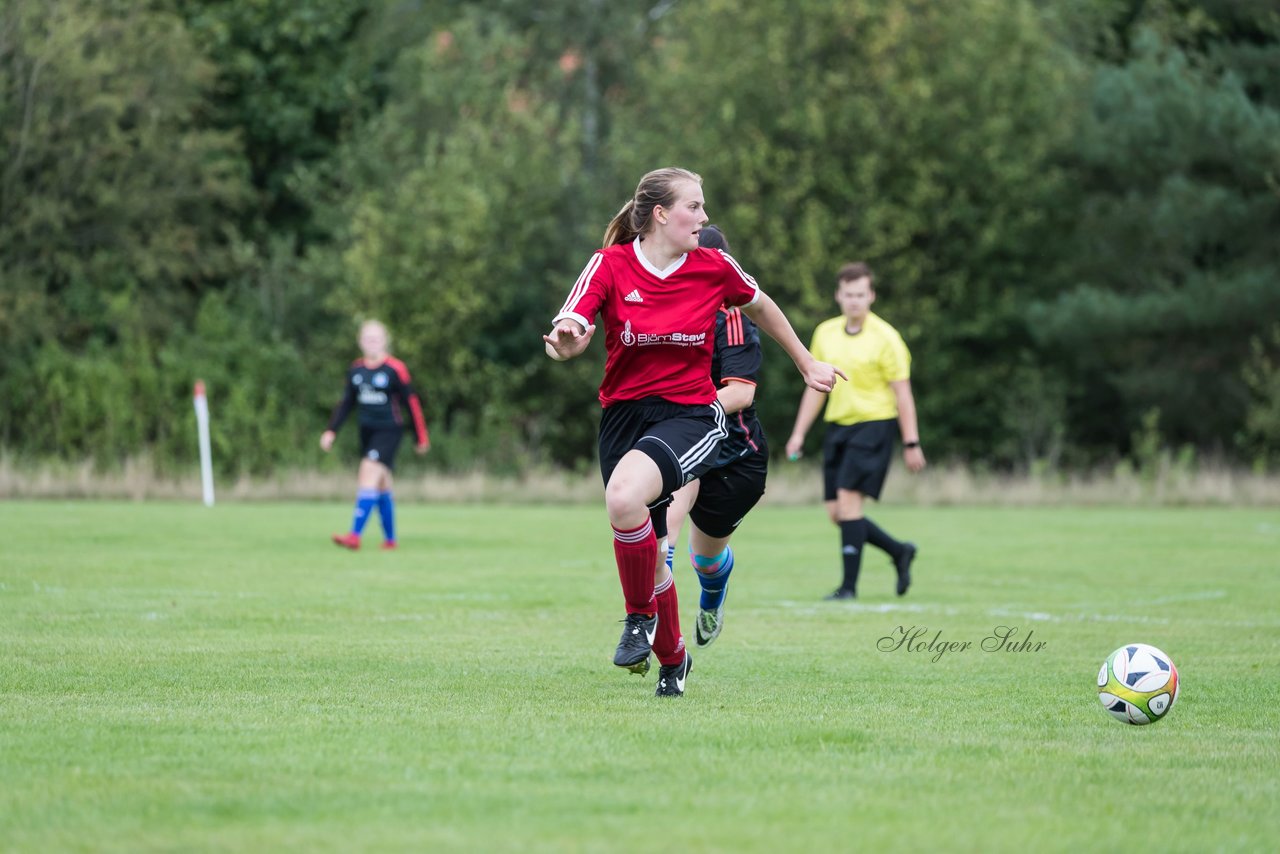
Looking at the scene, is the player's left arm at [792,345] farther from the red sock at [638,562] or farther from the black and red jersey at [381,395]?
the black and red jersey at [381,395]

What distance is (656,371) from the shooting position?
6594mm

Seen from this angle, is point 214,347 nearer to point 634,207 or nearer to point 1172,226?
point 1172,226

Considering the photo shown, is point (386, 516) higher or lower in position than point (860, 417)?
lower

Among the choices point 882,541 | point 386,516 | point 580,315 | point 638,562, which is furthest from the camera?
point 386,516

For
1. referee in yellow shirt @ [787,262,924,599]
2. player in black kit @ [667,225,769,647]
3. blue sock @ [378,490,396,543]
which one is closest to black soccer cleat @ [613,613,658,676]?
player in black kit @ [667,225,769,647]

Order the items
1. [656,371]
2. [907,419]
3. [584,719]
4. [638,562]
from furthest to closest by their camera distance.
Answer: [907,419]
[656,371]
[638,562]
[584,719]

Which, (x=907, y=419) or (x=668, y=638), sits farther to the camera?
(x=907, y=419)

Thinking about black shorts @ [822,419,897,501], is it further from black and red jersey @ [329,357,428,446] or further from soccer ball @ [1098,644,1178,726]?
soccer ball @ [1098,644,1178,726]

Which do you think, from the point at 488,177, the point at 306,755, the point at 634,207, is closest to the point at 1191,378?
the point at 488,177

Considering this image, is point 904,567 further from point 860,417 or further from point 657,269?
point 657,269

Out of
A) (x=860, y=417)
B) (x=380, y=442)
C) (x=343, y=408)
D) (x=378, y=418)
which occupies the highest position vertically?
(x=343, y=408)

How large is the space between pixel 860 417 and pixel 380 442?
564 cm

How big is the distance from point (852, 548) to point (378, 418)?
580 cm

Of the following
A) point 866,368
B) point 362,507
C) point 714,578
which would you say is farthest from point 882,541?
point 362,507
